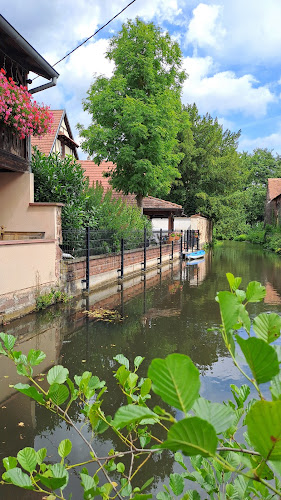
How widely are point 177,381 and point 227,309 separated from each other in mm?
270

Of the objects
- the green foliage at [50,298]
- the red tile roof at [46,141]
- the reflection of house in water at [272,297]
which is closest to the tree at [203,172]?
the red tile roof at [46,141]

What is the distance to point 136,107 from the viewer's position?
16203 mm

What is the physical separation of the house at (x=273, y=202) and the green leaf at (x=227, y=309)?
43.4m

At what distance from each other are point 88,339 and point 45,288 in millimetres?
2463

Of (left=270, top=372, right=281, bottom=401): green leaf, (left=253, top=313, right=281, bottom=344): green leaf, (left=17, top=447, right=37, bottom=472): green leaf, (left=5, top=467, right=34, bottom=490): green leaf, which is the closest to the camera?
(left=270, top=372, right=281, bottom=401): green leaf

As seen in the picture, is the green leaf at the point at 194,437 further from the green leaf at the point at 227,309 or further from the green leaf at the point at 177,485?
the green leaf at the point at 177,485

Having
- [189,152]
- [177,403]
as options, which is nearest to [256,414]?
[177,403]

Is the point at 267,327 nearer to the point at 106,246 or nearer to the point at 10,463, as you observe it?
the point at 10,463

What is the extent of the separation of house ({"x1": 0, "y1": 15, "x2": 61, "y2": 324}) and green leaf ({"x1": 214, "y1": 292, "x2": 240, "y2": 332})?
20.6ft

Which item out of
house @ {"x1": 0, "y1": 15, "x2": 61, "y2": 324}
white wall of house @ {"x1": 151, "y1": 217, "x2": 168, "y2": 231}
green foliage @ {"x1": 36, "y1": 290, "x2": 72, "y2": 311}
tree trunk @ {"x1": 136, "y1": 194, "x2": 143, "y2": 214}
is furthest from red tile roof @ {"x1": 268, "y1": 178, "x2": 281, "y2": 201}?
green foliage @ {"x1": 36, "y1": 290, "x2": 72, "y2": 311}

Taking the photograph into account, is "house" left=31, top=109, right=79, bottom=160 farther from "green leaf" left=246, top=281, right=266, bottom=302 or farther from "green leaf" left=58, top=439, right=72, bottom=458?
"green leaf" left=246, top=281, right=266, bottom=302

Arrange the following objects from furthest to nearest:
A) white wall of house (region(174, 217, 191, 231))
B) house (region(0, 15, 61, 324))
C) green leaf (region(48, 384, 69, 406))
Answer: white wall of house (region(174, 217, 191, 231)) < house (region(0, 15, 61, 324)) < green leaf (region(48, 384, 69, 406))

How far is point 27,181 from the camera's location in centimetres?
887

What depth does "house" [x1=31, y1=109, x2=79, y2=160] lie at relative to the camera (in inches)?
687
